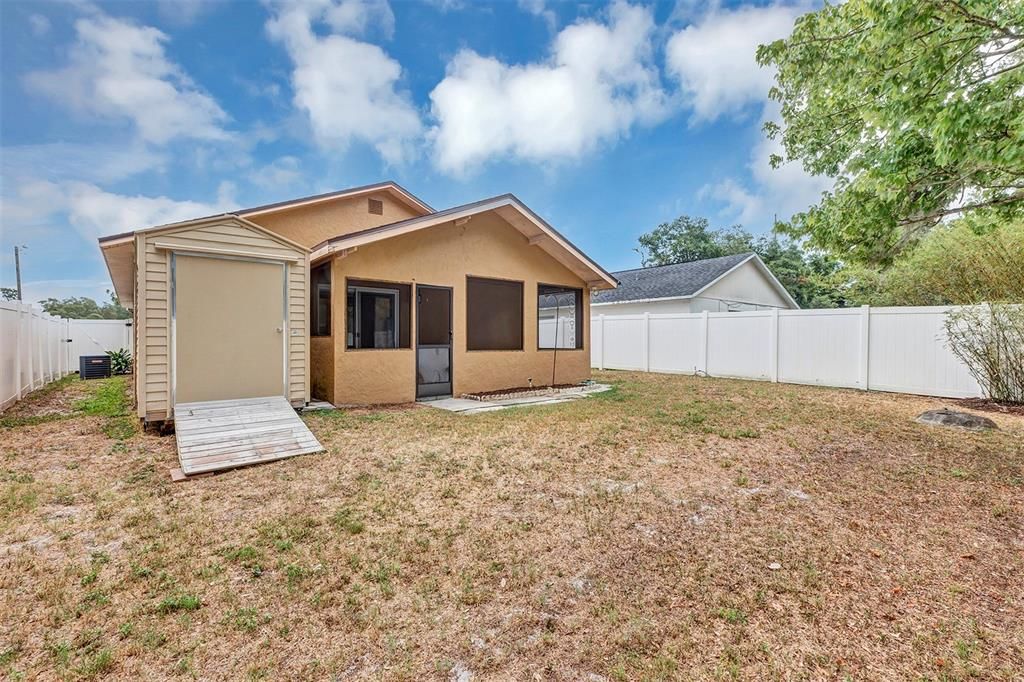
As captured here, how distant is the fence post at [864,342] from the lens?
9164mm

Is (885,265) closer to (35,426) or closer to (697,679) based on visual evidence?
(697,679)

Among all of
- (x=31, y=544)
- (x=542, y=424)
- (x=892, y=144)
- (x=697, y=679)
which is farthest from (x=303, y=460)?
(x=892, y=144)

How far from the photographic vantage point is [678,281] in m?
18.1

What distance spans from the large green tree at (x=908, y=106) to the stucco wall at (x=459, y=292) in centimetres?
475

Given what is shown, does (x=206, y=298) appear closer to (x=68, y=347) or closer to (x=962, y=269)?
(x=68, y=347)

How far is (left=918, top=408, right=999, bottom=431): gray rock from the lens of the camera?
19.3 feet

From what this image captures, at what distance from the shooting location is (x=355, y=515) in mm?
3264

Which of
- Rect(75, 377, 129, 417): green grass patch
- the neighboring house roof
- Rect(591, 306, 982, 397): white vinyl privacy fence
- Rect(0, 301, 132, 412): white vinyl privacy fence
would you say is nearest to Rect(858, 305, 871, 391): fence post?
Rect(591, 306, 982, 397): white vinyl privacy fence

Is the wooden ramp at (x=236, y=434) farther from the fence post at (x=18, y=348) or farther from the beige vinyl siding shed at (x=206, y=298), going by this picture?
the fence post at (x=18, y=348)

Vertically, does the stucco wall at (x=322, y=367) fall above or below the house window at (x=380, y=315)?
below

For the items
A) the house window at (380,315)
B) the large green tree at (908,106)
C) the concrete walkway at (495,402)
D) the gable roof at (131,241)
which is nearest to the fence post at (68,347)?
the gable roof at (131,241)

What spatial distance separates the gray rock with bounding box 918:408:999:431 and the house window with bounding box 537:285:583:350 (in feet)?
19.5

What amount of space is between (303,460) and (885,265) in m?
7.96

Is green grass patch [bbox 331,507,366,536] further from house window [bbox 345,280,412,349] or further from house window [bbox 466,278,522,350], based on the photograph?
house window [bbox 466,278,522,350]
